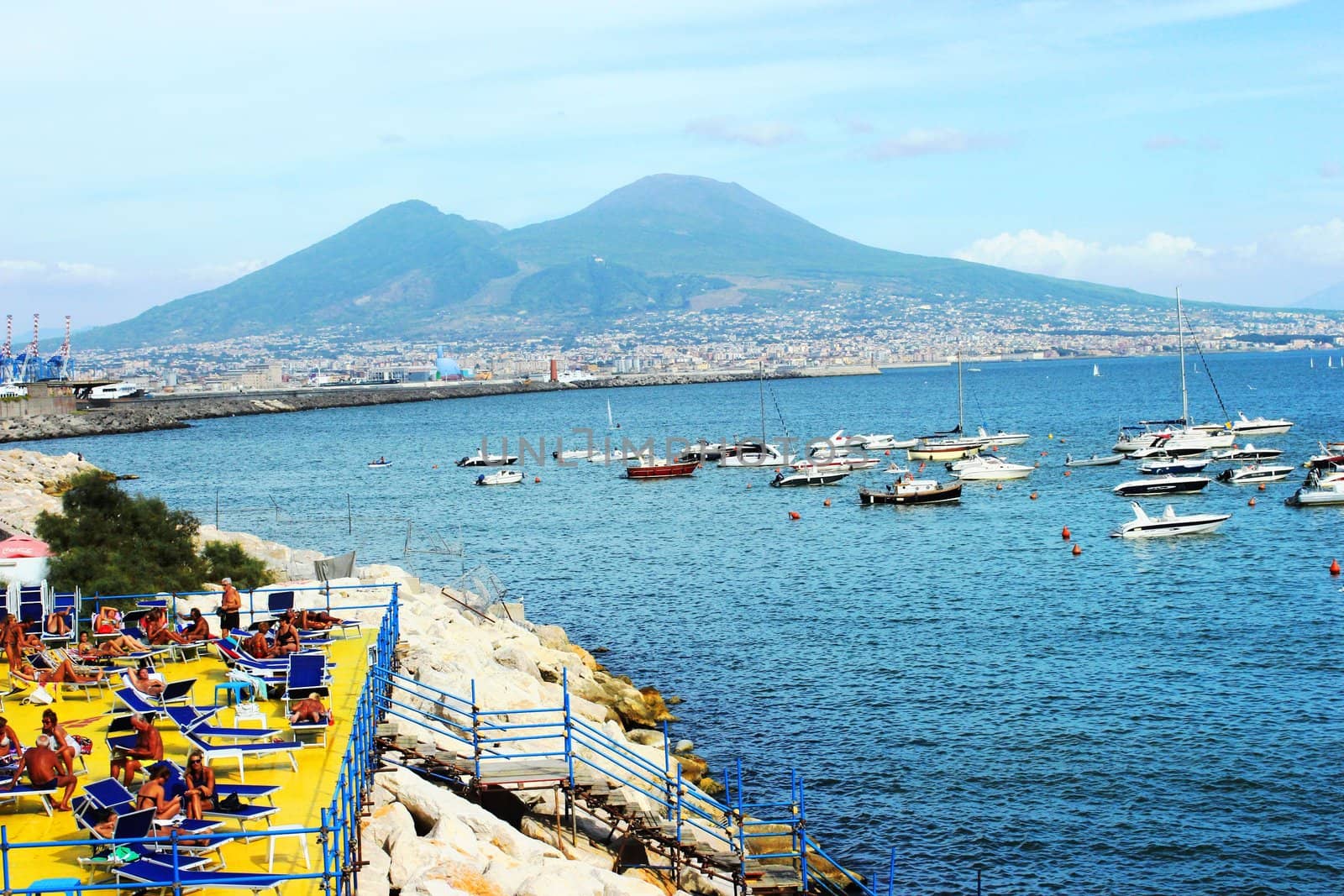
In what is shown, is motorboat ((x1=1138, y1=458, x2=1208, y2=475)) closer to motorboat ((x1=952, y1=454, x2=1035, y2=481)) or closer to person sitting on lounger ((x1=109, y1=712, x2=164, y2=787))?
motorboat ((x1=952, y1=454, x2=1035, y2=481))

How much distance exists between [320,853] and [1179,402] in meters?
141

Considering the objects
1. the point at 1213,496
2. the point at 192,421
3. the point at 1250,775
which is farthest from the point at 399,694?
the point at 192,421

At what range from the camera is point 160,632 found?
17.6m

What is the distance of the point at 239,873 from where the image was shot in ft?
32.8

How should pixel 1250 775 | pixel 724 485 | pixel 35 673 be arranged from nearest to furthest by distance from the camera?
1. pixel 35 673
2. pixel 1250 775
3. pixel 724 485

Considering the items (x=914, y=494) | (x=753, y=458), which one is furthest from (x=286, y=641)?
(x=753, y=458)

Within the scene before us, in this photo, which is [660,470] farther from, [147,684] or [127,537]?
[147,684]

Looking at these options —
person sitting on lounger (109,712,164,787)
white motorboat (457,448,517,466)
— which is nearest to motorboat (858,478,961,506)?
white motorboat (457,448,517,466)

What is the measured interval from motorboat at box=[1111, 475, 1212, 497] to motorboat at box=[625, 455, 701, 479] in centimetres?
2407

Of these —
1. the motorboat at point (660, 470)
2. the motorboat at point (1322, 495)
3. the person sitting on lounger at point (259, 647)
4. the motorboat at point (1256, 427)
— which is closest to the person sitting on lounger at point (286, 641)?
the person sitting on lounger at point (259, 647)

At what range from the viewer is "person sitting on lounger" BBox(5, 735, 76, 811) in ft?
38.5

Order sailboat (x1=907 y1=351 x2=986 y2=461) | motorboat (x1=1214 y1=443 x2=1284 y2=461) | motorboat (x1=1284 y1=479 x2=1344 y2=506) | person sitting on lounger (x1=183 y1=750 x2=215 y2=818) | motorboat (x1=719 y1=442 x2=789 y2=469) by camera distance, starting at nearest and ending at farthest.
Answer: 1. person sitting on lounger (x1=183 y1=750 x2=215 y2=818)
2. motorboat (x1=1284 y1=479 x2=1344 y2=506)
3. motorboat (x1=1214 y1=443 x2=1284 y2=461)
4. motorboat (x1=719 y1=442 x2=789 y2=469)
5. sailboat (x1=907 y1=351 x2=986 y2=461)

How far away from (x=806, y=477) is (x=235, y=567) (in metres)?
42.1

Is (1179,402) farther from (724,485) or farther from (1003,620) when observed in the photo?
(1003,620)
